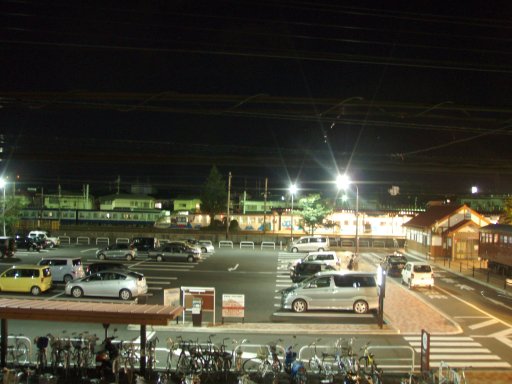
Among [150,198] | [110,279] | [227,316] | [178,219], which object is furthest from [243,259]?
[150,198]

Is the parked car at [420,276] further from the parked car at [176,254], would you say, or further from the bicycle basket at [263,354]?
the bicycle basket at [263,354]

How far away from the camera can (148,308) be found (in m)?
9.44

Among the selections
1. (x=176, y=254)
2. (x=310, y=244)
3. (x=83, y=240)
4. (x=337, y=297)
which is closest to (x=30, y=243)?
(x=83, y=240)

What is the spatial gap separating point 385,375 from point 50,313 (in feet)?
21.7

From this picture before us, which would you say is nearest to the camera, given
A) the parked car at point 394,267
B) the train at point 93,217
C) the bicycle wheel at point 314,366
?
the bicycle wheel at point 314,366

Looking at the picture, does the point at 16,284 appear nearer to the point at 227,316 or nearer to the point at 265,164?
the point at 227,316

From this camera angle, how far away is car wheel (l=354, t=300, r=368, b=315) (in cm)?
1656

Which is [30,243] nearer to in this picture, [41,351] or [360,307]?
[360,307]

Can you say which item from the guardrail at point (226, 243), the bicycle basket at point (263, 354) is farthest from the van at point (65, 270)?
the guardrail at point (226, 243)

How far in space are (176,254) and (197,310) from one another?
1718 centimetres

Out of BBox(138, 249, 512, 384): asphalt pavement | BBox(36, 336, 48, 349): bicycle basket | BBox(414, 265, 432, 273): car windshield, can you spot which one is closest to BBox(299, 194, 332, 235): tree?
BBox(414, 265, 432, 273): car windshield

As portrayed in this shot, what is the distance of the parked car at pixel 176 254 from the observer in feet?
102

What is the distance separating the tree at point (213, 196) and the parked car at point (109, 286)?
36990 millimetres

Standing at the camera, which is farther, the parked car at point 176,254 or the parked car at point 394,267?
the parked car at point 176,254
